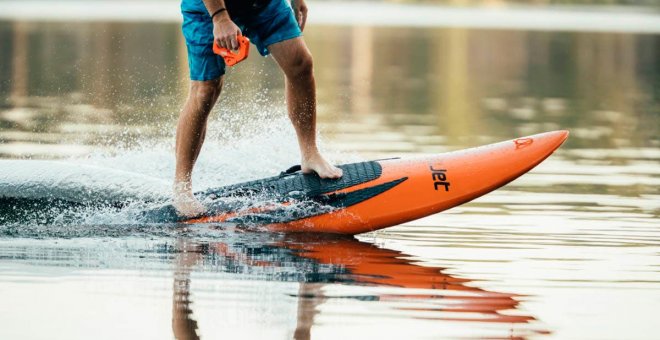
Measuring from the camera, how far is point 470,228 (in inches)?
338

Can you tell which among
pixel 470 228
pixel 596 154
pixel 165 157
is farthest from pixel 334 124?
pixel 470 228

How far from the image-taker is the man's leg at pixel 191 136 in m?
8.12

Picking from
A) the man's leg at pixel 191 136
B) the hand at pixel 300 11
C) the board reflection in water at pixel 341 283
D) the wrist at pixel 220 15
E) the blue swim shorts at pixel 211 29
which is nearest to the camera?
the board reflection in water at pixel 341 283

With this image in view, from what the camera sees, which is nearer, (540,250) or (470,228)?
(540,250)

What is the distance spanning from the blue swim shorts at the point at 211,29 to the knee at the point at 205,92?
3 centimetres

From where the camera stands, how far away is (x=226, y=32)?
25.2ft

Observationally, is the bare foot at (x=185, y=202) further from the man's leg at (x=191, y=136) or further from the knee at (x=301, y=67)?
the knee at (x=301, y=67)

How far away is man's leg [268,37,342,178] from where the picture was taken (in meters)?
8.08

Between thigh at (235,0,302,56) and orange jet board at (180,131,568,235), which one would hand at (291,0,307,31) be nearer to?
thigh at (235,0,302,56)

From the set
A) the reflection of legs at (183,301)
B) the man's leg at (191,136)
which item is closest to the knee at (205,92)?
the man's leg at (191,136)

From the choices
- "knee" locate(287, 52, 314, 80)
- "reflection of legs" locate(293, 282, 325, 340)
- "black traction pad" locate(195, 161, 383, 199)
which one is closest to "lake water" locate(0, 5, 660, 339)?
"reflection of legs" locate(293, 282, 325, 340)

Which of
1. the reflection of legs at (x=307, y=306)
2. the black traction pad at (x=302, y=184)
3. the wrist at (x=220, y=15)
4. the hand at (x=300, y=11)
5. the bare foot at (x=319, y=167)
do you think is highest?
the hand at (x=300, y=11)

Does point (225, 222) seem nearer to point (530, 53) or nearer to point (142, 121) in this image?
point (142, 121)

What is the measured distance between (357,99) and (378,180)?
36.2 ft
